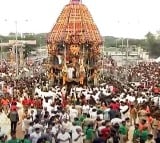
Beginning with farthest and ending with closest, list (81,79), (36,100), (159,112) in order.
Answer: (81,79), (36,100), (159,112)

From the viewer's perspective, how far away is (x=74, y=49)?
3278 centimetres

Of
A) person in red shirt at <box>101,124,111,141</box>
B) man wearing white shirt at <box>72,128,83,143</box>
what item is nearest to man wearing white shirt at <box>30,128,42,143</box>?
man wearing white shirt at <box>72,128,83,143</box>

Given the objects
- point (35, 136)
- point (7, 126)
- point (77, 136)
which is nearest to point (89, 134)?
point (77, 136)

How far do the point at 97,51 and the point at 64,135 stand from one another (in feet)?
69.8

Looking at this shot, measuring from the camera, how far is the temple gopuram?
32562 mm

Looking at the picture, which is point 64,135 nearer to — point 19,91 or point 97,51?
point 19,91

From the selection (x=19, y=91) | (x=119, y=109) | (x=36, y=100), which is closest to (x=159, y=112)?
(x=119, y=109)

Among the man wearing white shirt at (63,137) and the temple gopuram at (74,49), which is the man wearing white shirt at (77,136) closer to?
the man wearing white shirt at (63,137)

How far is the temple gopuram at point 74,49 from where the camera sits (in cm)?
3256

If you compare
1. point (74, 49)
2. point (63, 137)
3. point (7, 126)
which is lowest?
point (7, 126)

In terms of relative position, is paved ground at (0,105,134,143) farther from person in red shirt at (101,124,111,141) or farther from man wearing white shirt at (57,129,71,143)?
man wearing white shirt at (57,129,71,143)

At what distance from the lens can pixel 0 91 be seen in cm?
2588

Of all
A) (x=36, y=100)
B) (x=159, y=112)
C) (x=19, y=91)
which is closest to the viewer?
(x=159, y=112)

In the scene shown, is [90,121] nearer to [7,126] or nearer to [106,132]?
[106,132]
